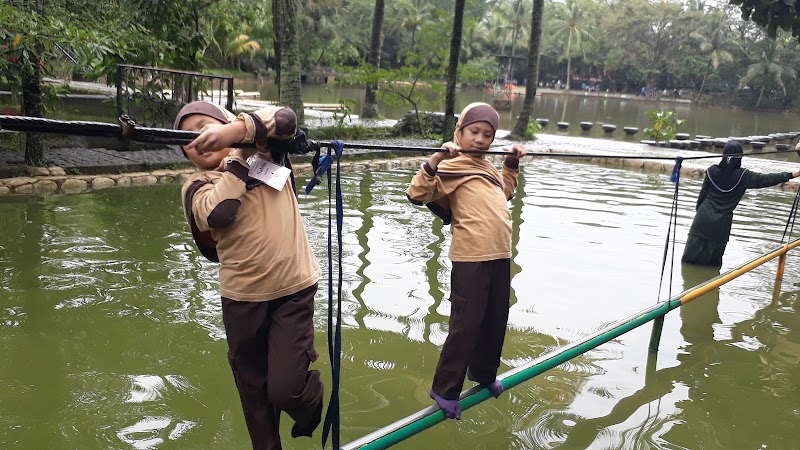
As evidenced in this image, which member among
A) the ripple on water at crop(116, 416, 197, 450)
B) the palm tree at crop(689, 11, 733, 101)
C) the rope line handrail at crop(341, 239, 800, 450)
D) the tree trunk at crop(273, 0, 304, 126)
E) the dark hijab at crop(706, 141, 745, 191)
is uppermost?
the palm tree at crop(689, 11, 733, 101)

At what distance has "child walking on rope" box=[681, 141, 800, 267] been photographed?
6.41 metres

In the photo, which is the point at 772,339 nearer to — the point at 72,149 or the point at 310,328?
the point at 310,328

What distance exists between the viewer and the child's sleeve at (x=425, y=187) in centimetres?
293

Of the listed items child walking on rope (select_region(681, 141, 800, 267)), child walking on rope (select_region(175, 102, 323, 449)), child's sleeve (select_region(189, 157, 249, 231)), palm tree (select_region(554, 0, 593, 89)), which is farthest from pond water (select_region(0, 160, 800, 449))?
palm tree (select_region(554, 0, 593, 89))

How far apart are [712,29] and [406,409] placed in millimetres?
56302

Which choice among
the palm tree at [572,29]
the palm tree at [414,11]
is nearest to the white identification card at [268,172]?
the palm tree at [414,11]

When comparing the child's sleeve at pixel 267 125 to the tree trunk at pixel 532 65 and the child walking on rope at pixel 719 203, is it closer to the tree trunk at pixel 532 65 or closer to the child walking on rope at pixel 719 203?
the child walking on rope at pixel 719 203

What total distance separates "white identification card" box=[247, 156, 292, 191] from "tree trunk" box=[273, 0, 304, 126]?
9.72m

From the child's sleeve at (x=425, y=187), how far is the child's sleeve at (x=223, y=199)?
966 mm

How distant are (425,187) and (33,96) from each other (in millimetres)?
7314

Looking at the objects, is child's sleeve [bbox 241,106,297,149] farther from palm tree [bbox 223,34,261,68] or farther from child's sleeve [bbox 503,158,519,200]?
palm tree [bbox 223,34,261,68]

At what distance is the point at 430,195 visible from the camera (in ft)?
9.86

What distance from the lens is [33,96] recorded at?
8.29m

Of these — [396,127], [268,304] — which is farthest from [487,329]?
[396,127]
